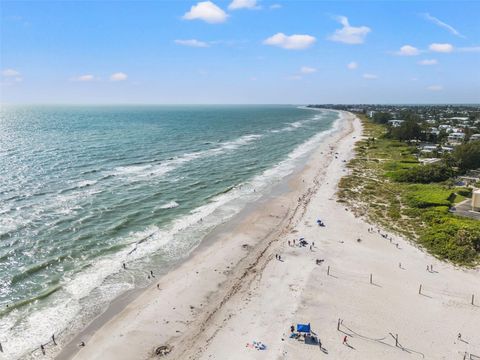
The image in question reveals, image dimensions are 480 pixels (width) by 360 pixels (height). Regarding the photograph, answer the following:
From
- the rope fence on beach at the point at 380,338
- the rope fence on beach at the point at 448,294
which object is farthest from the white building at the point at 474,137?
the rope fence on beach at the point at 380,338

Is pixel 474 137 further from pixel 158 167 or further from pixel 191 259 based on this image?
pixel 191 259

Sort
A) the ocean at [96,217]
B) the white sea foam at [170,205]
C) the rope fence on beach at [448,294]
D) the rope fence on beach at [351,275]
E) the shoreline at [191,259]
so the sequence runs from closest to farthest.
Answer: the shoreline at [191,259]
the rope fence on beach at [448,294]
the ocean at [96,217]
the rope fence on beach at [351,275]
the white sea foam at [170,205]

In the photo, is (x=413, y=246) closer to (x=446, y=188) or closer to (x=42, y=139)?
(x=446, y=188)

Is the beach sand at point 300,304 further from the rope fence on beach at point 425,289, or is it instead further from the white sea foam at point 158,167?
the white sea foam at point 158,167

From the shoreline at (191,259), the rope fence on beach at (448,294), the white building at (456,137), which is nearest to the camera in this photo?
the shoreline at (191,259)

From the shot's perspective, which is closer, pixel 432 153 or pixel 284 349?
pixel 284 349

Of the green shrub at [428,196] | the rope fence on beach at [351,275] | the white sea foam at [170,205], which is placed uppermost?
the green shrub at [428,196]

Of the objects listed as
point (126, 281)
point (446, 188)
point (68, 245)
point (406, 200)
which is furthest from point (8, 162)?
point (446, 188)
